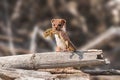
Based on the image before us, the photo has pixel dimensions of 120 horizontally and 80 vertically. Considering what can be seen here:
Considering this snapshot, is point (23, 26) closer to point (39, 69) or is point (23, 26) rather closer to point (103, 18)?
point (103, 18)

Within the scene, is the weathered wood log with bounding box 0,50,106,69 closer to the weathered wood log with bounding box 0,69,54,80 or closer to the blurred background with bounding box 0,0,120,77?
the weathered wood log with bounding box 0,69,54,80

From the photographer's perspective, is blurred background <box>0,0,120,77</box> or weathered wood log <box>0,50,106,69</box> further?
blurred background <box>0,0,120,77</box>

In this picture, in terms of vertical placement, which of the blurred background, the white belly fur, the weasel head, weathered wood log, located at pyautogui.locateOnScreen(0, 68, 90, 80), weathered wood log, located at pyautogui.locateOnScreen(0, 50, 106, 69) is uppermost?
the blurred background

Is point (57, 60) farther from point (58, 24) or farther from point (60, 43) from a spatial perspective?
point (58, 24)

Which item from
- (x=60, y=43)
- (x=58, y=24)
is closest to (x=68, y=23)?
(x=60, y=43)

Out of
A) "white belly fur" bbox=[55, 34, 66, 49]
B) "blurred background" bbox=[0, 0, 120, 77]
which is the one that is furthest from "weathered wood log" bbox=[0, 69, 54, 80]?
"blurred background" bbox=[0, 0, 120, 77]

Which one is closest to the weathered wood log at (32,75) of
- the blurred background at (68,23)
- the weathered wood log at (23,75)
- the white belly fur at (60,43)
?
the weathered wood log at (23,75)

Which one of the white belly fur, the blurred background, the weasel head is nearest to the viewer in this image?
the weasel head

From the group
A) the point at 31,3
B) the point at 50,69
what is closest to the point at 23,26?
the point at 31,3
